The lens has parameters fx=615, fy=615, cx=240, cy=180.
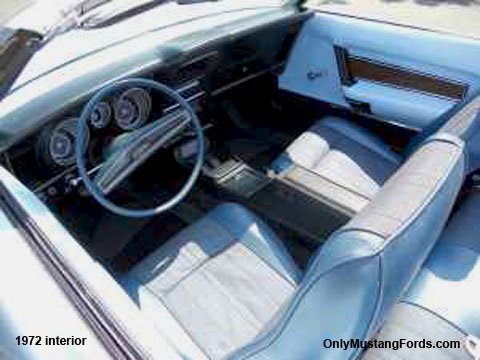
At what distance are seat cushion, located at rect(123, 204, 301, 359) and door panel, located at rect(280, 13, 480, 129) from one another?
103cm

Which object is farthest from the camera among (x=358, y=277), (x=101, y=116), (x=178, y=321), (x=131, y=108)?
(x=131, y=108)

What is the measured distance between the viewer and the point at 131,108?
2.61 m

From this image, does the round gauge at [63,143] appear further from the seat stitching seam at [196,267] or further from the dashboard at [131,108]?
the seat stitching seam at [196,267]

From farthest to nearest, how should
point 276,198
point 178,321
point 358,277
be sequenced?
point 276,198 → point 178,321 → point 358,277

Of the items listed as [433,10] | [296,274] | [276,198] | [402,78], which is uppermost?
[402,78]

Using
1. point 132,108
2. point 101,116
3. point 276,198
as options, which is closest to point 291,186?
point 276,198

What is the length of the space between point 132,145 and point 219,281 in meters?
0.61

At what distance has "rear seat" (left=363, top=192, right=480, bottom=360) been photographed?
1.66 metres

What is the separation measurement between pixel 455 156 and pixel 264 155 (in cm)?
174

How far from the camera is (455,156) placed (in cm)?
180

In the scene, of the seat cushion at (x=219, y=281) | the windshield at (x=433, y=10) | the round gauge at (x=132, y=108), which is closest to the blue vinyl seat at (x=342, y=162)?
the seat cushion at (x=219, y=281)

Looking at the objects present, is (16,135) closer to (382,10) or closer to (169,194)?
(169,194)

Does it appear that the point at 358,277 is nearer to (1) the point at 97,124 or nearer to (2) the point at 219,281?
(2) the point at 219,281

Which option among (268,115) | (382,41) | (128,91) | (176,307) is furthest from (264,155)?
(176,307)
